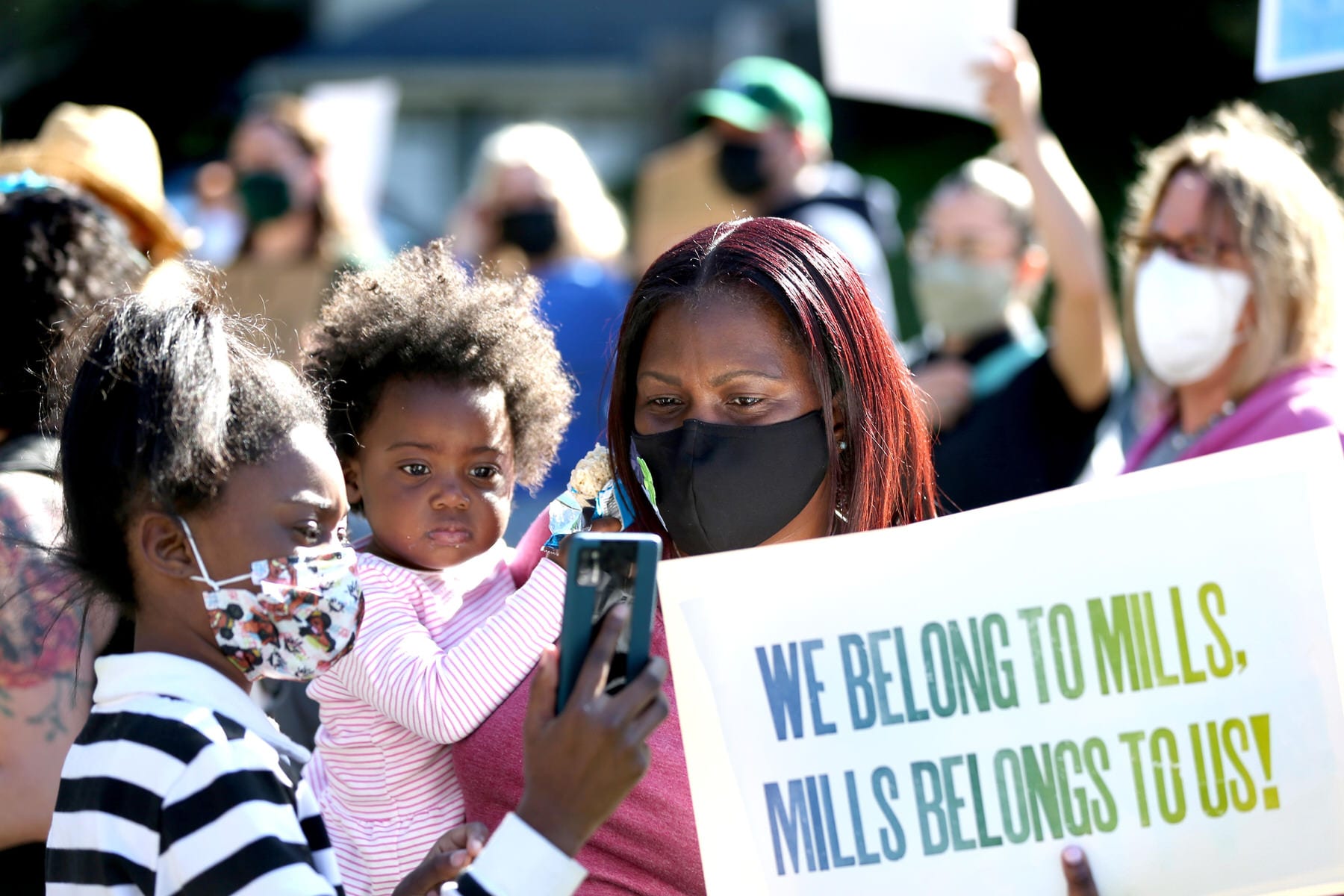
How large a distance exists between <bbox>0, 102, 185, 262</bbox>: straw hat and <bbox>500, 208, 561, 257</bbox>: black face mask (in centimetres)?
162

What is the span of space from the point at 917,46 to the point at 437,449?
9.09ft

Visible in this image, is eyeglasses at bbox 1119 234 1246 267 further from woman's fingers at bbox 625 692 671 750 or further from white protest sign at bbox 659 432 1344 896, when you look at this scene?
woman's fingers at bbox 625 692 671 750

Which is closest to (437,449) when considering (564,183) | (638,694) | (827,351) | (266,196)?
(827,351)

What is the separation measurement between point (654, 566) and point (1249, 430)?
7.24 feet

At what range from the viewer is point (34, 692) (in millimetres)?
2459

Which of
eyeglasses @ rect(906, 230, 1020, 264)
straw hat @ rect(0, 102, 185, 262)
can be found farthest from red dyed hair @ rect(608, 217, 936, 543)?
eyeglasses @ rect(906, 230, 1020, 264)

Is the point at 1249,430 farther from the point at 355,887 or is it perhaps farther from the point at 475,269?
the point at 355,887

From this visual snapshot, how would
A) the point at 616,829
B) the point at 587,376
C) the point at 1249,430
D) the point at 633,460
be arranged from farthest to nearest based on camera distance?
the point at 587,376, the point at 1249,430, the point at 633,460, the point at 616,829

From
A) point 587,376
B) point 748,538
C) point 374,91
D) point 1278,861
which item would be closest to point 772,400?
point 748,538

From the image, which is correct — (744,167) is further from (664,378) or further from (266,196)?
(664,378)

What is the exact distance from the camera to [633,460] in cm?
237

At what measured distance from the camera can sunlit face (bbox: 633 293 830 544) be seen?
7.36 ft

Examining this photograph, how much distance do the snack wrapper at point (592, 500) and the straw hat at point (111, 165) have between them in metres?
2.07

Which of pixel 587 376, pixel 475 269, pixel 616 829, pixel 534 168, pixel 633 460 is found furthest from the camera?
pixel 534 168
